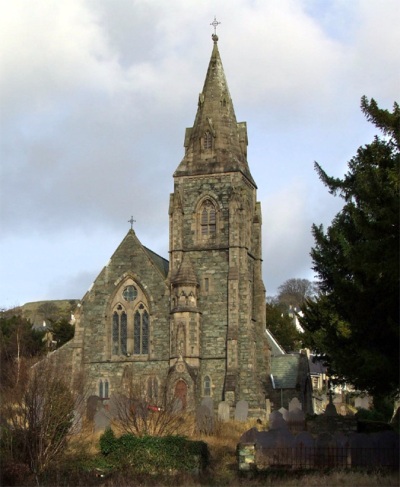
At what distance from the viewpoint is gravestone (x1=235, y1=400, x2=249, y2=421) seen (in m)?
40.8

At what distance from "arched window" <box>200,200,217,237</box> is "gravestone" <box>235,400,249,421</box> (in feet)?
34.2

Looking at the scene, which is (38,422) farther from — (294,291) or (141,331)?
(294,291)

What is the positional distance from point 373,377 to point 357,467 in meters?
2.93

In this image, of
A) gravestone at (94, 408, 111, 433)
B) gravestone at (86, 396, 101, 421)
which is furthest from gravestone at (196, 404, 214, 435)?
gravestone at (86, 396, 101, 421)

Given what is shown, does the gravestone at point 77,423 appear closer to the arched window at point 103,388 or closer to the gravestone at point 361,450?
the gravestone at point 361,450

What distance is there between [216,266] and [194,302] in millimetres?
2329

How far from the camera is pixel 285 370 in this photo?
49.9 meters

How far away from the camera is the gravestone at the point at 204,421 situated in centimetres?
3397

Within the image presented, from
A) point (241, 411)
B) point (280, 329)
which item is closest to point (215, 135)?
point (241, 411)

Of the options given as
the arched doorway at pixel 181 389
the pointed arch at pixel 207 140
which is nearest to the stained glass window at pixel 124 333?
the arched doorway at pixel 181 389

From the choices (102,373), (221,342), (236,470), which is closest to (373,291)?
(236,470)

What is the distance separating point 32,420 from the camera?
995 inches

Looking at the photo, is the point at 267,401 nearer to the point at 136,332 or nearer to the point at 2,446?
the point at 136,332

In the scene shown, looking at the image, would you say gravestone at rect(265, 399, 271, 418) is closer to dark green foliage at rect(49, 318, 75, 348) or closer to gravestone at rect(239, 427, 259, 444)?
gravestone at rect(239, 427, 259, 444)
